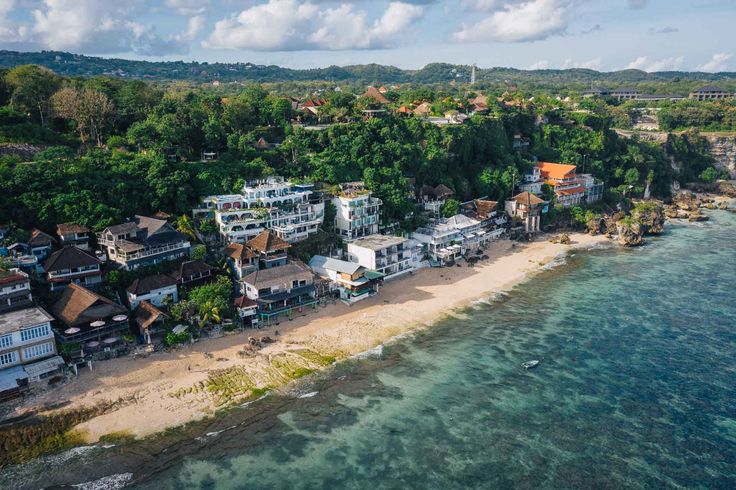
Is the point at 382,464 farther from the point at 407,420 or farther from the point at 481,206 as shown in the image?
the point at 481,206

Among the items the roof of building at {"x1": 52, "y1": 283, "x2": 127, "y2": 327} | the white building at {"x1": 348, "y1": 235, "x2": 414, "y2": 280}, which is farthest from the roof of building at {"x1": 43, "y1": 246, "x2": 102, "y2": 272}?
the white building at {"x1": 348, "y1": 235, "x2": 414, "y2": 280}

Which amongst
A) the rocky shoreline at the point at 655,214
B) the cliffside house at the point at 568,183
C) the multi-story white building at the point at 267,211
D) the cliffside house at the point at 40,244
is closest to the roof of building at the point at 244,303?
the multi-story white building at the point at 267,211

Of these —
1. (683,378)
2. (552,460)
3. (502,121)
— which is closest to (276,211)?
(552,460)

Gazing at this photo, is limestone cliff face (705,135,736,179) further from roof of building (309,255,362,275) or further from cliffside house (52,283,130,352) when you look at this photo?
cliffside house (52,283,130,352)

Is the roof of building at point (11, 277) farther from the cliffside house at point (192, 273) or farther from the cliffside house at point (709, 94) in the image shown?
the cliffside house at point (709, 94)

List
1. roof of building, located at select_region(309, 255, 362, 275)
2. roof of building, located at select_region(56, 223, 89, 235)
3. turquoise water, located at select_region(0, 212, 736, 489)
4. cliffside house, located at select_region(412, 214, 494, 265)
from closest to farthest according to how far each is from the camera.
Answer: turquoise water, located at select_region(0, 212, 736, 489), roof of building, located at select_region(56, 223, 89, 235), roof of building, located at select_region(309, 255, 362, 275), cliffside house, located at select_region(412, 214, 494, 265)

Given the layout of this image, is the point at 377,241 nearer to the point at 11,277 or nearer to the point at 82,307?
the point at 82,307

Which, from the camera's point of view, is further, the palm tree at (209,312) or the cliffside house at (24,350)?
the palm tree at (209,312)
